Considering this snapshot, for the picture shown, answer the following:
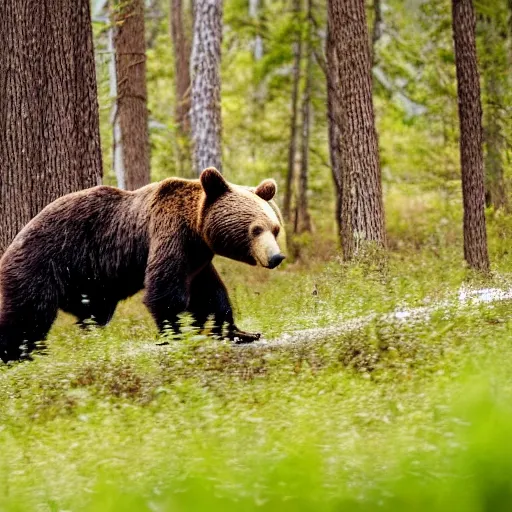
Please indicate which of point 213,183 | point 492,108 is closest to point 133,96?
point 492,108

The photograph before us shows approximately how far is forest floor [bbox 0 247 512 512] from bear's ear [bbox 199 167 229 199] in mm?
1376

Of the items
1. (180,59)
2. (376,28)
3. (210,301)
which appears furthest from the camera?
(180,59)

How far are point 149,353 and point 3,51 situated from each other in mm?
5202

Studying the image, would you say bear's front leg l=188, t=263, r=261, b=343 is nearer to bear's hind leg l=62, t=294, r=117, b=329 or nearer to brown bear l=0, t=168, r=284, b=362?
brown bear l=0, t=168, r=284, b=362

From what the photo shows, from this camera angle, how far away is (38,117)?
1102 centimetres

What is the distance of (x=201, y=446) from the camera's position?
4.19 m

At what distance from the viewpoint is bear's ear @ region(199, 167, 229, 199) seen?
329 inches

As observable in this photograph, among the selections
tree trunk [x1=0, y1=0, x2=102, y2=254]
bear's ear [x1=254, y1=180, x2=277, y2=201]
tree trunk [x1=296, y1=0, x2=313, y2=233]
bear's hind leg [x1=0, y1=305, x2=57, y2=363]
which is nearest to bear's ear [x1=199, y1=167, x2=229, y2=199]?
bear's ear [x1=254, y1=180, x2=277, y2=201]

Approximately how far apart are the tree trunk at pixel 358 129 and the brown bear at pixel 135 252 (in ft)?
11.7

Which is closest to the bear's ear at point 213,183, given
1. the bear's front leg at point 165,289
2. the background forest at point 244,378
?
the bear's front leg at point 165,289

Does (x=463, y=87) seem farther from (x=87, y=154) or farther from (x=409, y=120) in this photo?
(x=409, y=120)

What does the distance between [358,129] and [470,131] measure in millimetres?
2235

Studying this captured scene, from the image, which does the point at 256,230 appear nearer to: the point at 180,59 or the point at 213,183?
the point at 213,183

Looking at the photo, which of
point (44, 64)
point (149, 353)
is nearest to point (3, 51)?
point (44, 64)
